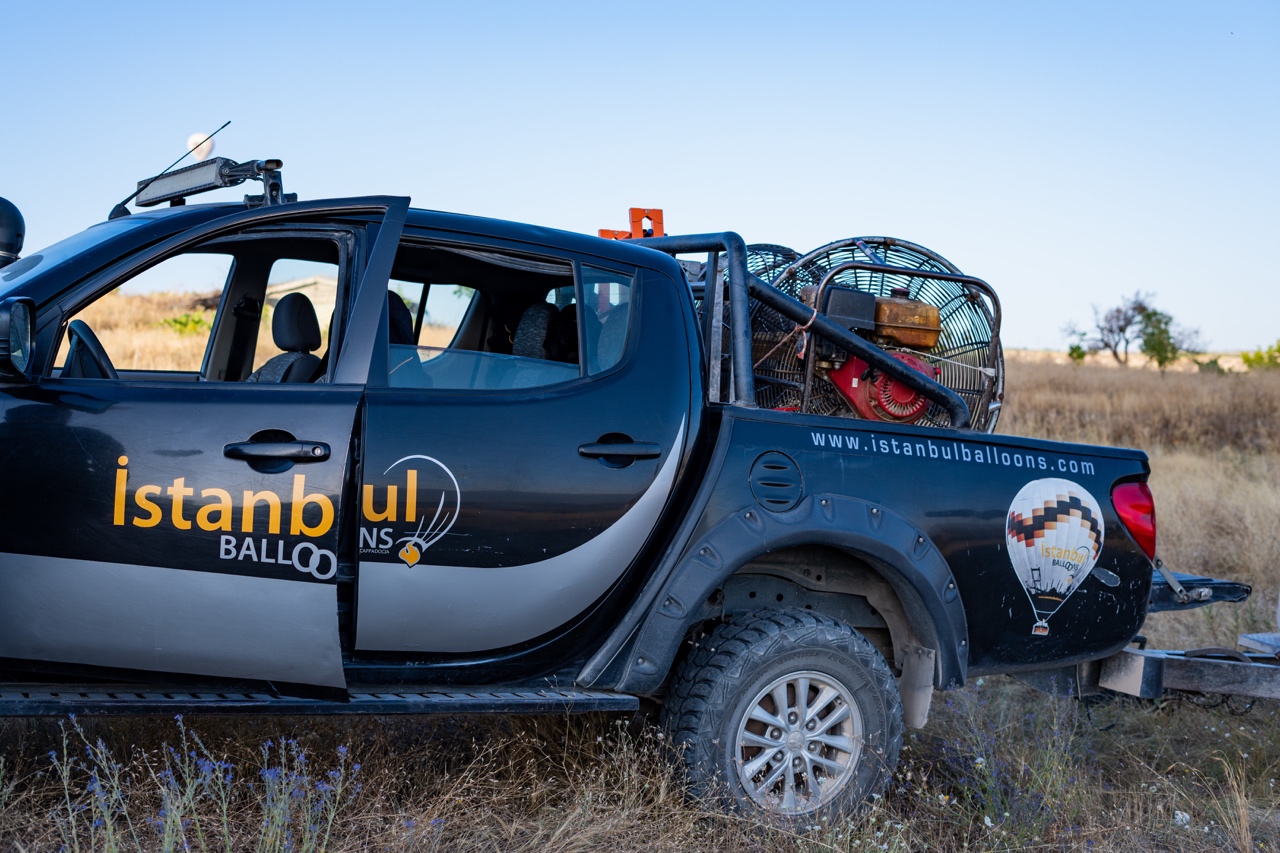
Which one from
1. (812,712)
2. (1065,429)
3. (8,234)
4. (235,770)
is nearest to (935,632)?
(812,712)

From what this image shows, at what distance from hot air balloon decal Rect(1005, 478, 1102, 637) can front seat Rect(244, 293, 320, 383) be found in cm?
244

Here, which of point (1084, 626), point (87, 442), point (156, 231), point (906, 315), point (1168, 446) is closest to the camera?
point (87, 442)

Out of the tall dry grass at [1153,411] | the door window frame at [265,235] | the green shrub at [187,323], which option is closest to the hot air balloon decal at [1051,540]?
the door window frame at [265,235]

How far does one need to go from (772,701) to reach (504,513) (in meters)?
1.13

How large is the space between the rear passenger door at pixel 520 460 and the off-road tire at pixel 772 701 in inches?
17.7

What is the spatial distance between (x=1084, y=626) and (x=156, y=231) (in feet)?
10.7

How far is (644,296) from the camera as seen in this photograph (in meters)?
3.61

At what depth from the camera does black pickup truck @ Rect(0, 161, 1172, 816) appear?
283 cm

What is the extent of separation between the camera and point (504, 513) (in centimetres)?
313

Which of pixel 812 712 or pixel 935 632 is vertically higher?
pixel 935 632

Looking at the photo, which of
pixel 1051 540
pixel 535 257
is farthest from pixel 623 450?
pixel 1051 540

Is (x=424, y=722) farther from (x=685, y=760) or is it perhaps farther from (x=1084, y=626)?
(x=1084, y=626)

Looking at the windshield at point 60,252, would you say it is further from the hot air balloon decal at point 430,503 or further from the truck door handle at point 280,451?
the hot air balloon decal at point 430,503

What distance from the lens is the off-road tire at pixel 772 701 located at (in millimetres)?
3391
